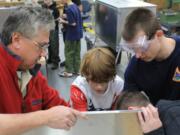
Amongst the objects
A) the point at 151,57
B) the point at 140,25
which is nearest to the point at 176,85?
the point at 151,57

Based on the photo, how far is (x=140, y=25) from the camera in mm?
1465

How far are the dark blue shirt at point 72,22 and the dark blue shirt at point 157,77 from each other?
2758mm

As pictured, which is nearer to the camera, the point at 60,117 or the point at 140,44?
the point at 60,117

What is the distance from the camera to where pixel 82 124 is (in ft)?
3.79

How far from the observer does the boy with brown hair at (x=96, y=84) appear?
5.26 ft

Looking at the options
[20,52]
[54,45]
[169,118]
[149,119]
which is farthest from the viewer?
[54,45]

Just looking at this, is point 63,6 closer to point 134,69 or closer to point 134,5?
point 134,5

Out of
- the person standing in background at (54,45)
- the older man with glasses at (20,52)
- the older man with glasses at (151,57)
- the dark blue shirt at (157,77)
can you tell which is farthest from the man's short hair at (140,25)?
the person standing in background at (54,45)

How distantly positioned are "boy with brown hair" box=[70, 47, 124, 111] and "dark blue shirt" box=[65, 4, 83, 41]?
2.66 m

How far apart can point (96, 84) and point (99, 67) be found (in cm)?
9

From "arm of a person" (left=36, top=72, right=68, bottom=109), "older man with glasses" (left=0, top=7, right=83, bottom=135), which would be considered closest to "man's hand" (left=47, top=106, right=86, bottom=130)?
"older man with glasses" (left=0, top=7, right=83, bottom=135)

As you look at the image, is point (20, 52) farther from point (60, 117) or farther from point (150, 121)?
point (150, 121)

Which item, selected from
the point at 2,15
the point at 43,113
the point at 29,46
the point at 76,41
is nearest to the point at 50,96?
the point at 29,46

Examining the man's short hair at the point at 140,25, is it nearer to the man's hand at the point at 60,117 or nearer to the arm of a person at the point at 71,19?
the man's hand at the point at 60,117
